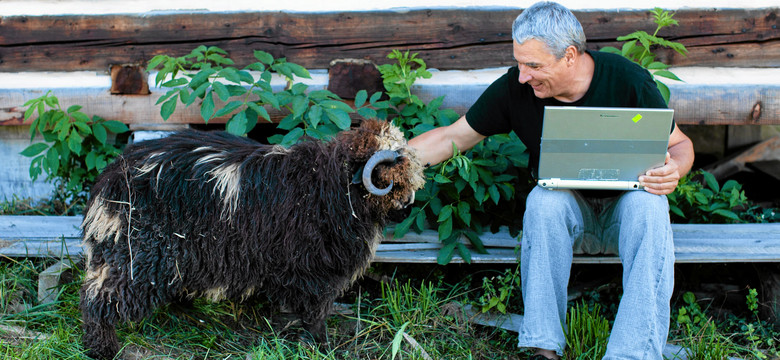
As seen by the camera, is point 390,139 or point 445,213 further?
point 445,213

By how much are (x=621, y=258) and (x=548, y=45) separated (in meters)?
1.02

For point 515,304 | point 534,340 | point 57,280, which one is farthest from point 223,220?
point 515,304

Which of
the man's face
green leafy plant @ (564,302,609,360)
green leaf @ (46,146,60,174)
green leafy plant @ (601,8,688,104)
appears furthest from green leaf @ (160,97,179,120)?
green leafy plant @ (601,8,688,104)

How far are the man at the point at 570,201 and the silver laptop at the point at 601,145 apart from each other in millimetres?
76

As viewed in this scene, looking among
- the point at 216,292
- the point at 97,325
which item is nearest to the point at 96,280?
the point at 97,325

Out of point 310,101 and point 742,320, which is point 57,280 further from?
point 742,320

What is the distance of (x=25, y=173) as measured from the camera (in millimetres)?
4770

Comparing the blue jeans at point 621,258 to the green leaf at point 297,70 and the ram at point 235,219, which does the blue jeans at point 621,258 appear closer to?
the ram at point 235,219

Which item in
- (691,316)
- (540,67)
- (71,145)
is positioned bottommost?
(691,316)

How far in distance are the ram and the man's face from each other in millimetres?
658

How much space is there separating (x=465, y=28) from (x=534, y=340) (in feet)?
7.68

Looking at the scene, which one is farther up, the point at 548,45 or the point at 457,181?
the point at 548,45

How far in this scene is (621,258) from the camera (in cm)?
289

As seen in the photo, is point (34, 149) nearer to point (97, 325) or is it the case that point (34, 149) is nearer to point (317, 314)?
point (97, 325)
